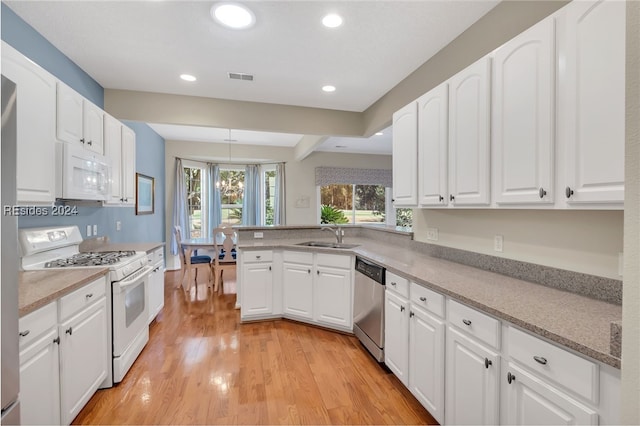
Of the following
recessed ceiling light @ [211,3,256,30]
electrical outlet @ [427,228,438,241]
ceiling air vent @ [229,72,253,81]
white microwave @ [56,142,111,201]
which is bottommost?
electrical outlet @ [427,228,438,241]

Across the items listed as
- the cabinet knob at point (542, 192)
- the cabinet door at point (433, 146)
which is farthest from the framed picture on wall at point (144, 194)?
the cabinet knob at point (542, 192)

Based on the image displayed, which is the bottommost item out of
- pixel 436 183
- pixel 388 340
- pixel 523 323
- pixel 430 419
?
pixel 430 419

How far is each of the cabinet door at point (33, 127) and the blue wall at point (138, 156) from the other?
16.8 inches

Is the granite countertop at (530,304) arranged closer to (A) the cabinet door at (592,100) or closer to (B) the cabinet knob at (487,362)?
(B) the cabinet knob at (487,362)

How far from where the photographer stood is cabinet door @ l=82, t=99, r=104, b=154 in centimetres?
235

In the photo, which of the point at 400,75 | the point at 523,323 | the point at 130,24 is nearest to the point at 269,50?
the point at 130,24

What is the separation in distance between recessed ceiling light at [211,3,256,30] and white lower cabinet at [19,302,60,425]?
202 centimetres

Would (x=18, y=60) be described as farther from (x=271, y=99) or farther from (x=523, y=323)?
(x=523, y=323)

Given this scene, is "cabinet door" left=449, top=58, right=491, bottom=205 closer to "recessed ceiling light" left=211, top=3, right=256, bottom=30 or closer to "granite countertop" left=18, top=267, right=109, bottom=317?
"recessed ceiling light" left=211, top=3, right=256, bottom=30

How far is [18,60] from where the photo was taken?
1655mm

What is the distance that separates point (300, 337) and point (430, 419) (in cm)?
145

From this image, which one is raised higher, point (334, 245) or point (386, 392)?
point (334, 245)

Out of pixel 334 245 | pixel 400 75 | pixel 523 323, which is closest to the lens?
pixel 523 323

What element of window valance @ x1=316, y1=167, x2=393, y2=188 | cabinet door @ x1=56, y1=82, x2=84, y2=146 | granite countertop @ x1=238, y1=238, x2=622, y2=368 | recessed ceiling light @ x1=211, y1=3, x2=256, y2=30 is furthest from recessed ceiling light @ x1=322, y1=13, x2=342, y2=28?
window valance @ x1=316, y1=167, x2=393, y2=188
